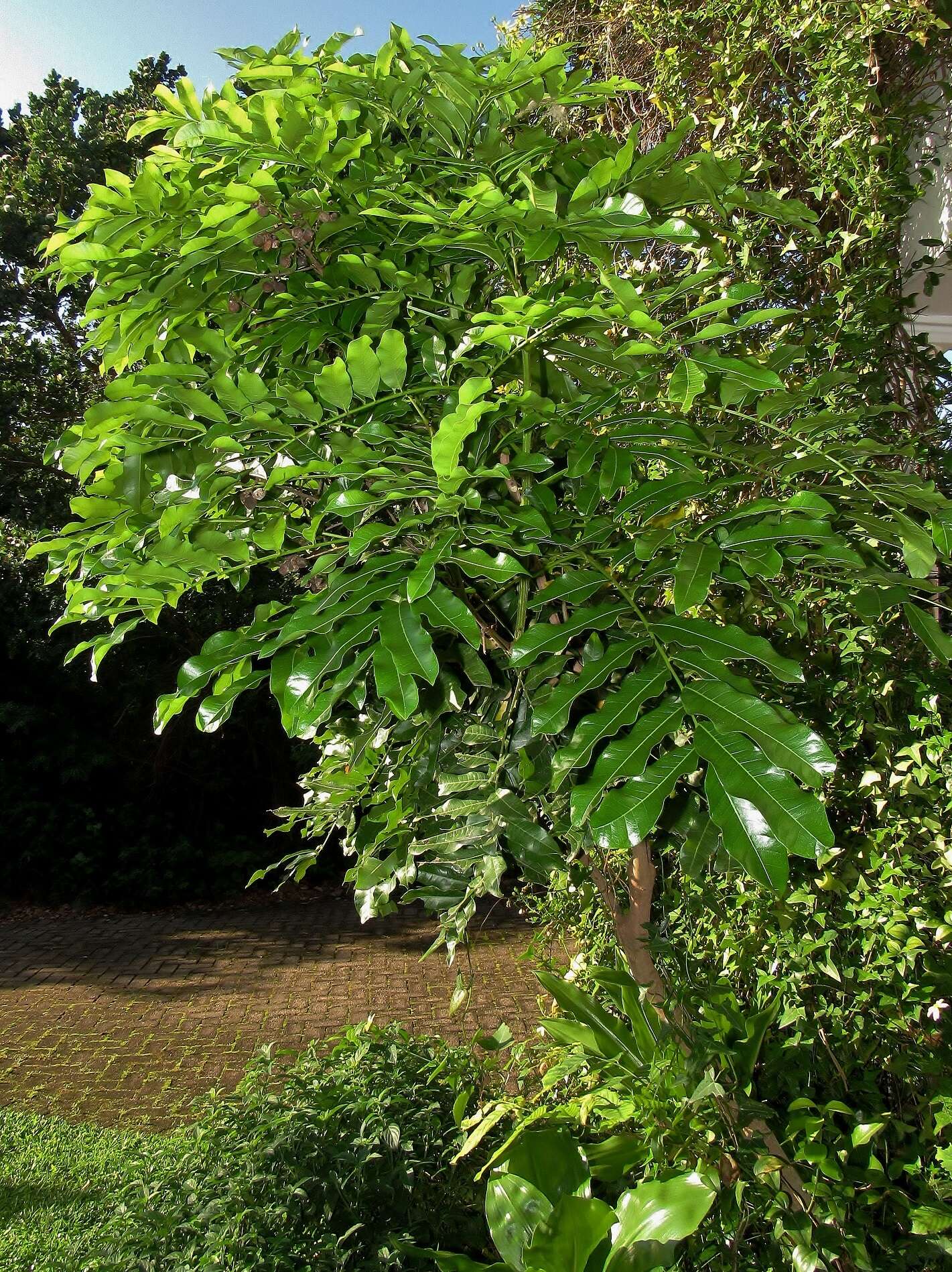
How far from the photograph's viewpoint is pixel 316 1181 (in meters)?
2.35

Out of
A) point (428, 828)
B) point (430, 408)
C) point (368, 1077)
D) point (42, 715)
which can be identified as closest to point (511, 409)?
point (430, 408)

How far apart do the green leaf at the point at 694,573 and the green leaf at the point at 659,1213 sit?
86 centimetres

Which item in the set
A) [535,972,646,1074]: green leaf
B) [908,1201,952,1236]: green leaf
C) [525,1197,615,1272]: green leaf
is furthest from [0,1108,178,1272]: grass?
[908,1201,952,1236]: green leaf

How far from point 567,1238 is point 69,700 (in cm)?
902

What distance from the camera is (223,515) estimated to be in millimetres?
1279

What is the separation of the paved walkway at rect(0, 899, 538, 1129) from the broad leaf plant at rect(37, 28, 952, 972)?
385 cm

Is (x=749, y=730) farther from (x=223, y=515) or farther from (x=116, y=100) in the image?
(x=116, y=100)

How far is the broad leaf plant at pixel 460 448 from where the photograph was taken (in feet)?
3.15

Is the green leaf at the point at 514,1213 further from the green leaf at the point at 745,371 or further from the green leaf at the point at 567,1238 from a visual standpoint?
the green leaf at the point at 745,371

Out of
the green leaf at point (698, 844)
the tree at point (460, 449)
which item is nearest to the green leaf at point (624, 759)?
the tree at point (460, 449)

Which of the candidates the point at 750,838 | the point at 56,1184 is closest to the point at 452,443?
the point at 750,838

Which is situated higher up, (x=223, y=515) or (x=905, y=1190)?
(x=223, y=515)

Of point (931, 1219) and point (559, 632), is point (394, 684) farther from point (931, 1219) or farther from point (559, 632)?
point (931, 1219)

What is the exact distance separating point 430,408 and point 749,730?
73 centimetres
